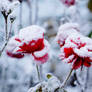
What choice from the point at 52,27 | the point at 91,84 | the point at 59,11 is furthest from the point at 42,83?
the point at 59,11

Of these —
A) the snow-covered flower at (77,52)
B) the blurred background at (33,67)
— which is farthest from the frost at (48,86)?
the blurred background at (33,67)

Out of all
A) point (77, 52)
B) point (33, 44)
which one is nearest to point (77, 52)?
point (77, 52)

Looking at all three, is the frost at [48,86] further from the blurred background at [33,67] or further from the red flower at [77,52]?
the blurred background at [33,67]

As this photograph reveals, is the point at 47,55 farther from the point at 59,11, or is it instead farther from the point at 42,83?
the point at 59,11

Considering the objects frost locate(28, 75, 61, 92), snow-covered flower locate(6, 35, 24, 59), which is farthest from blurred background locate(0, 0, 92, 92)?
snow-covered flower locate(6, 35, 24, 59)

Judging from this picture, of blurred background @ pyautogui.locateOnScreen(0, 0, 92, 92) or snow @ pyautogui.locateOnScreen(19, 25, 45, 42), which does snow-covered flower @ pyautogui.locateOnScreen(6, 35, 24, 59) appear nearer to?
snow @ pyautogui.locateOnScreen(19, 25, 45, 42)

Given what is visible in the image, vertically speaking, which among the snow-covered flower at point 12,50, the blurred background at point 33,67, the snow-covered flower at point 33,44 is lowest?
the blurred background at point 33,67
